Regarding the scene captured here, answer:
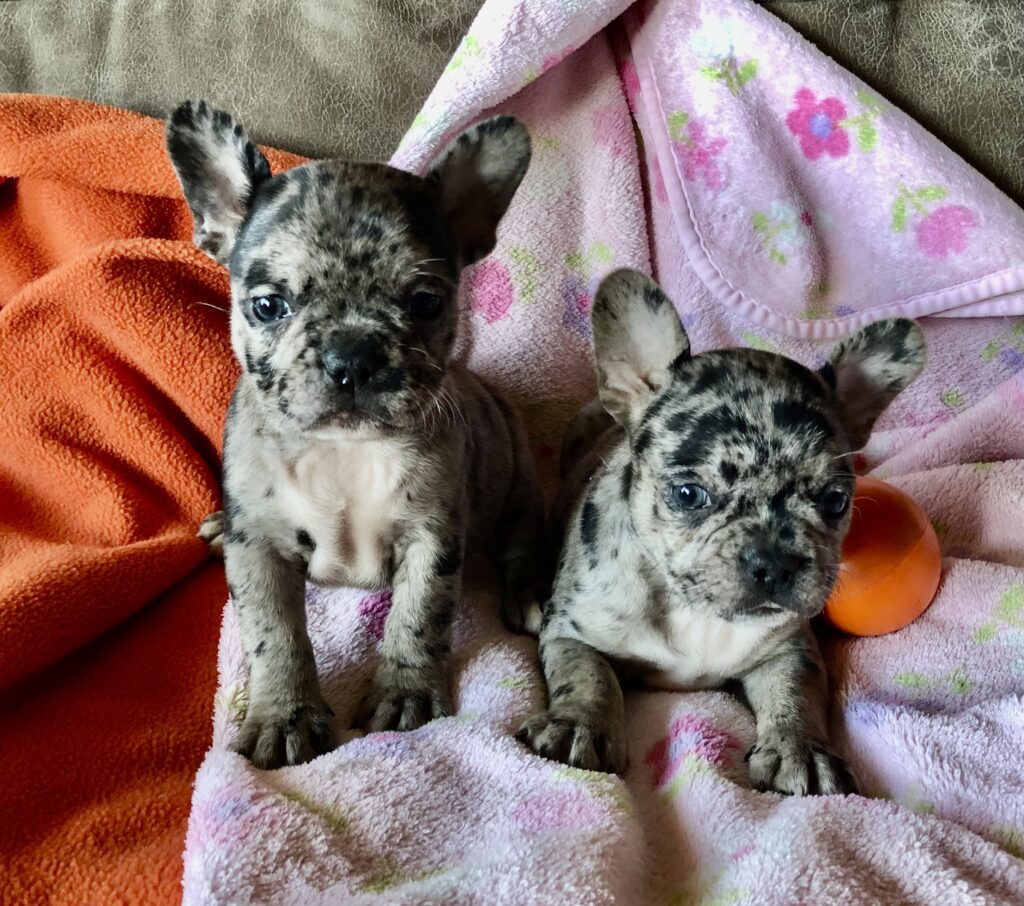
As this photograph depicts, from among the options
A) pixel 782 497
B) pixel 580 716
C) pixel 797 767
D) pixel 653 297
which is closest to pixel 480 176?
pixel 653 297

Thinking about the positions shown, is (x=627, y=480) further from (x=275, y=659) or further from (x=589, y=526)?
(x=275, y=659)

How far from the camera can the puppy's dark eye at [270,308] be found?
192cm

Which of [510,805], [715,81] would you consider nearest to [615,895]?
[510,805]

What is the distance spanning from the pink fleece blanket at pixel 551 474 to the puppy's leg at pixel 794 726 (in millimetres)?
54

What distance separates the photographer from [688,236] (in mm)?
2777

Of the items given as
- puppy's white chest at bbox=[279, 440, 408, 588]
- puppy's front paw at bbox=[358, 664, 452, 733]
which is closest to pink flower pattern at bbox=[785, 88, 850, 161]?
puppy's white chest at bbox=[279, 440, 408, 588]

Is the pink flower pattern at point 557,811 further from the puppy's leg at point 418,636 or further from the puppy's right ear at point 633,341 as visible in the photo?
the puppy's right ear at point 633,341

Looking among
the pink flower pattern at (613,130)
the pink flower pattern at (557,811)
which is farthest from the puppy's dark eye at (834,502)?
the pink flower pattern at (613,130)

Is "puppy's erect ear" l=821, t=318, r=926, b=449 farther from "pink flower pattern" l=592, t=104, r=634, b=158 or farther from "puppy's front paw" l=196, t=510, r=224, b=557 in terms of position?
"puppy's front paw" l=196, t=510, r=224, b=557

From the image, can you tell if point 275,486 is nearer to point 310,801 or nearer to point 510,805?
point 310,801

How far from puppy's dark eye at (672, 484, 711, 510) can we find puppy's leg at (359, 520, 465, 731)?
51cm

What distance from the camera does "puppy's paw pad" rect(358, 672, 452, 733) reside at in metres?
1.92

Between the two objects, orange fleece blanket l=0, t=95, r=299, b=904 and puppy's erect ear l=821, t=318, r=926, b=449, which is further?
puppy's erect ear l=821, t=318, r=926, b=449

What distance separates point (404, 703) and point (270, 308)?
84 cm
